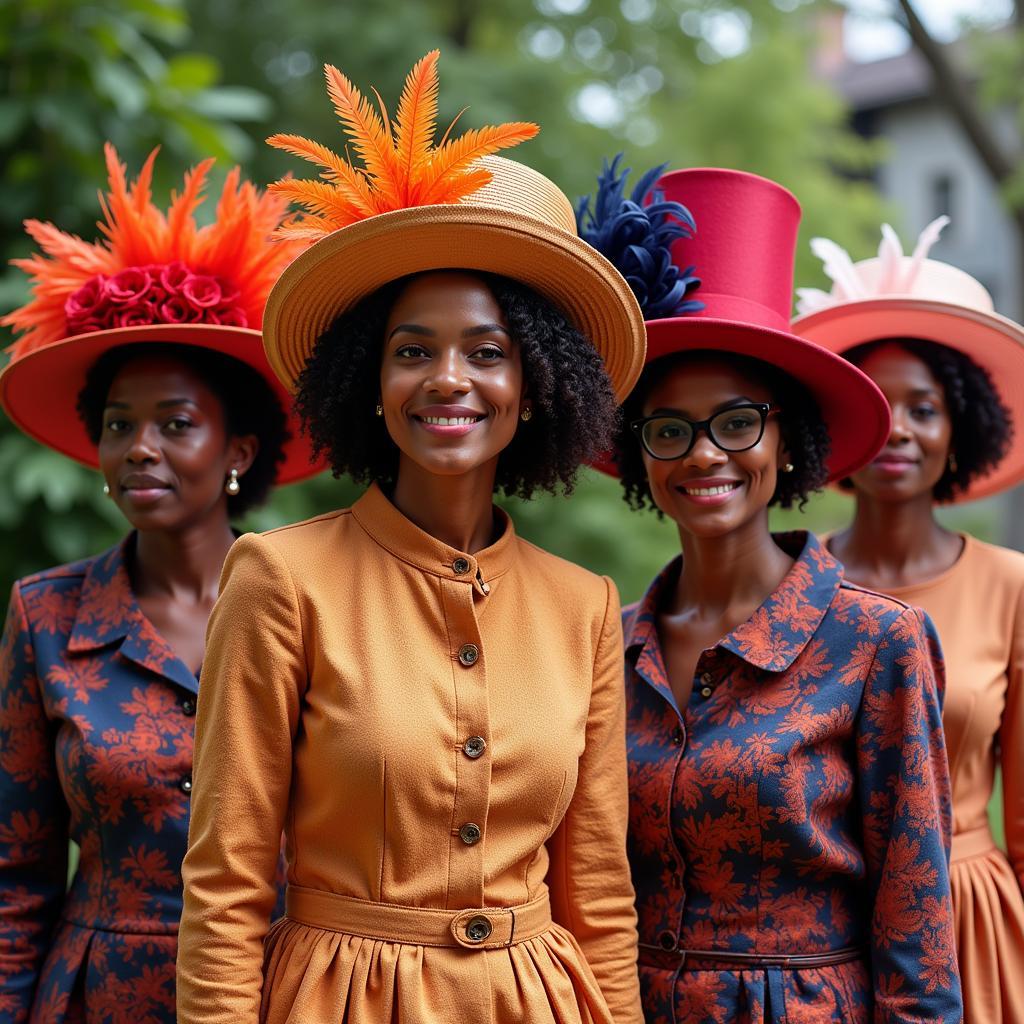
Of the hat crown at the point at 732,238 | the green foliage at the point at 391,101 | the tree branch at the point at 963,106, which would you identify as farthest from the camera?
the tree branch at the point at 963,106

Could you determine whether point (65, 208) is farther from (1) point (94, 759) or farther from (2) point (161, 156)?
(1) point (94, 759)

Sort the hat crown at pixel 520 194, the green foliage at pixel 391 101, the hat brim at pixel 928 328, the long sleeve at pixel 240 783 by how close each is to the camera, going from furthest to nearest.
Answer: the green foliage at pixel 391 101 → the hat brim at pixel 928 328 → the hat crown at pixel 520 194 → the long sleeve at pixel 240 783

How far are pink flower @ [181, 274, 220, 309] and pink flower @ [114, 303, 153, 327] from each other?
0.31 feet

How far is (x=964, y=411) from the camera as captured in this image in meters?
3.70

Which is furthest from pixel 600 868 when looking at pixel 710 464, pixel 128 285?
pixel 128 285

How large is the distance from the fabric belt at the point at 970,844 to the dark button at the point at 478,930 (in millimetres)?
1430

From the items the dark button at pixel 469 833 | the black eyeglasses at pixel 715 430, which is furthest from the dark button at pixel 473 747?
the black eyeglasses at pixel 715 430

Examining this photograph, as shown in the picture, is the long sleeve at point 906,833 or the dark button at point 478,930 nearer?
the dark button at point 478,930

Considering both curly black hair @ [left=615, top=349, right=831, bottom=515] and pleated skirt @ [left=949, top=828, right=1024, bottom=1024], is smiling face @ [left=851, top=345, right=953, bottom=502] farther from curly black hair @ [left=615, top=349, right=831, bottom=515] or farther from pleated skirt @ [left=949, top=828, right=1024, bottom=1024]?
pleated skirt @ [left=949, top=828, right=1024, bottom=1024]

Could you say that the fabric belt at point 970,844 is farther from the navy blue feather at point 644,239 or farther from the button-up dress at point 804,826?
the navy blue feather at point 644,239

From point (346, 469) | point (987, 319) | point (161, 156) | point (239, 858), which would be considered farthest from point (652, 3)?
point (239, 858)

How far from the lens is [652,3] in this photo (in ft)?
35.3

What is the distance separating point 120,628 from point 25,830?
48cm

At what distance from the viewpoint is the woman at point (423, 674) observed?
2.29 m
